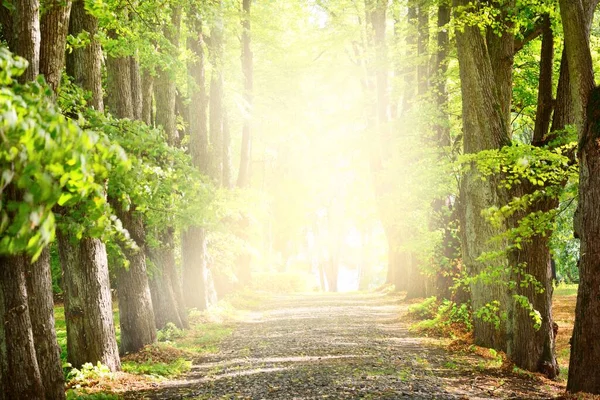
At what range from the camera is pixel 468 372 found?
386 inches

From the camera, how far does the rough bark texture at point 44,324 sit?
643 centimetres

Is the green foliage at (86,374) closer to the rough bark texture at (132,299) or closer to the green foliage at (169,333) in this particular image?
the rough bark texture at (132,299)

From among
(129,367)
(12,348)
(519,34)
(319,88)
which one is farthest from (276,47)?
(12,348)

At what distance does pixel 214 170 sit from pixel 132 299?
8.29 metres

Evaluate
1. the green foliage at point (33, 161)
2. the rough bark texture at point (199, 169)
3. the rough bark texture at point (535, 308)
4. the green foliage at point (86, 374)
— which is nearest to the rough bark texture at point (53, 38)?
the green foliage at point (33, 161)

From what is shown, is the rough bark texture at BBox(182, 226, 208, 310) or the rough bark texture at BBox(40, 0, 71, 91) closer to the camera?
the rough bark texture at BBox(40, 0, 71, 91)

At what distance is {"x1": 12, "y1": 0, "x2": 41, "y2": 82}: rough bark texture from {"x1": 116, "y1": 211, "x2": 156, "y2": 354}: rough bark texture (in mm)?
5387

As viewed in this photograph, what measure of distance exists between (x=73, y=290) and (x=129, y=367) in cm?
179

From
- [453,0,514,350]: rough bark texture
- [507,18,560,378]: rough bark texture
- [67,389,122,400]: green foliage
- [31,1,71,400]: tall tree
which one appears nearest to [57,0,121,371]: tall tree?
[67,389,122,400]: green foliage

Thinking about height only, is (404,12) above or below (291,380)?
above

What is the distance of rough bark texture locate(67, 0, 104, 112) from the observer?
30.6ft

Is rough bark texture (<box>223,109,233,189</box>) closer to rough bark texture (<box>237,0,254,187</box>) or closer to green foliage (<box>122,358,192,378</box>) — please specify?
rough bark texture (<box>237,0,254,187</box>)

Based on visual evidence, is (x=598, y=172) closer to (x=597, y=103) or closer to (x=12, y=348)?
(x=597, y=103)

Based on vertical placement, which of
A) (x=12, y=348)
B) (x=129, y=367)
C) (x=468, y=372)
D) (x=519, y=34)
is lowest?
(x=468, y=372)
